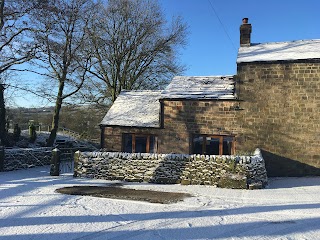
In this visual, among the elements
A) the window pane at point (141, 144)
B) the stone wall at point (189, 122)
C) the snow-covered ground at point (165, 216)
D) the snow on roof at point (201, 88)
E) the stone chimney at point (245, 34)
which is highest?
the stone chimney at point (245, 34)

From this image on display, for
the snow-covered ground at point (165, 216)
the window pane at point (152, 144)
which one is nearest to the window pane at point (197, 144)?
the window pane at point (152, 144)

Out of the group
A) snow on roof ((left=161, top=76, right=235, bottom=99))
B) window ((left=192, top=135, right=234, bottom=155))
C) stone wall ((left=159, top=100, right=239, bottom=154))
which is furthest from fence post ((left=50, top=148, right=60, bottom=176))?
window ((left=192, top=135, right=234, bottom=155))

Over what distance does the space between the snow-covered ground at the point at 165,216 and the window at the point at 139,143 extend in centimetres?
582

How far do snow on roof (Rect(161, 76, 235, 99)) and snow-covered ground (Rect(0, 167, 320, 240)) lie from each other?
568 centimetres

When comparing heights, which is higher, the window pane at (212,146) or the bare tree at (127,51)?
the bare tree at (127,51)

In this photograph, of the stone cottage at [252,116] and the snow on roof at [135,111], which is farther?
the snow on roof at [135,111]

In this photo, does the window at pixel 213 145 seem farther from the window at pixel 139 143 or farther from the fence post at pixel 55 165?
the fence post at pixel 55 165

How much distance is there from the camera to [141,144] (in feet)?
51.1

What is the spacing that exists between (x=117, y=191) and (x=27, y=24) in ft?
43.3

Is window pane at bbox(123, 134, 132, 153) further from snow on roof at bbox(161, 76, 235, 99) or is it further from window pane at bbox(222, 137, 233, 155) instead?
window pane at bbox(222, 137, 233, 155)

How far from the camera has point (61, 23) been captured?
20312 mm

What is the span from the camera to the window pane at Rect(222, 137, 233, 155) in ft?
45.7

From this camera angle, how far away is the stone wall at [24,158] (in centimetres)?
1408

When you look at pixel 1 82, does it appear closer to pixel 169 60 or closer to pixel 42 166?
pixel 42 166
